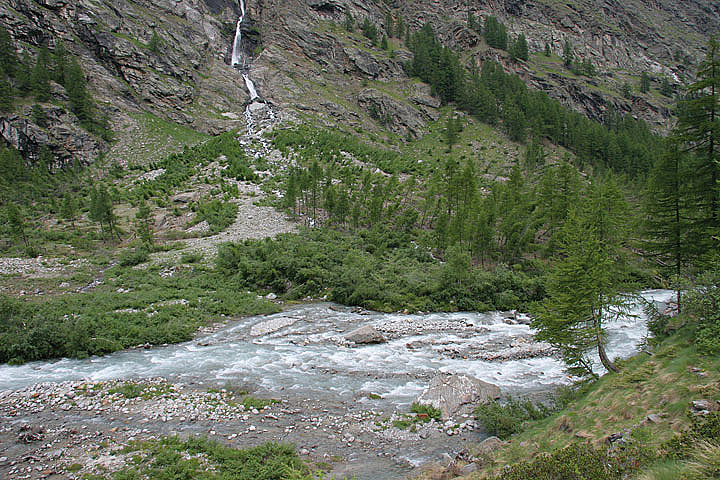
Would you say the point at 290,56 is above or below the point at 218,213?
above

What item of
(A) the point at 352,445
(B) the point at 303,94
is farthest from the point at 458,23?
(A) the point at 352,445

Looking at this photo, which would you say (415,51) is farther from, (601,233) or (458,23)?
(601,233)

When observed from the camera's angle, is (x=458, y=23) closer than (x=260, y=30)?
No

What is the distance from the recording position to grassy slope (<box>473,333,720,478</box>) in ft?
23.6

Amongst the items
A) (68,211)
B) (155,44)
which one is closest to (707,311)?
(68,211)

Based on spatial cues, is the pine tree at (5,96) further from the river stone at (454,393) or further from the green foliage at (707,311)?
the green foliage at (707,311)

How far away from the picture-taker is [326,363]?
669 inches

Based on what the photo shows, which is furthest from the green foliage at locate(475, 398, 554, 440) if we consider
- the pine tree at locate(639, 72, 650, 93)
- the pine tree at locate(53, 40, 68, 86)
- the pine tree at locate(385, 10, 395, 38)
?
the pine tree at locate(639, 72, 650, 93)

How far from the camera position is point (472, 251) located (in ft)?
121

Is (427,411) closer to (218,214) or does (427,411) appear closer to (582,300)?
(582,300)

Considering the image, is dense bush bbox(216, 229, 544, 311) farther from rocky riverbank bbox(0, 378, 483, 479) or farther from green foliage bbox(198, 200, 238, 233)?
rocky riverbank bbox(0, 378, 483, 479)

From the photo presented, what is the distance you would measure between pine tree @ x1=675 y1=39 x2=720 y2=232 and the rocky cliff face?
66439 millimetres

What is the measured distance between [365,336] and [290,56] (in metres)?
89.1

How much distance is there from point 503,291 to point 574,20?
16546 centimetres
